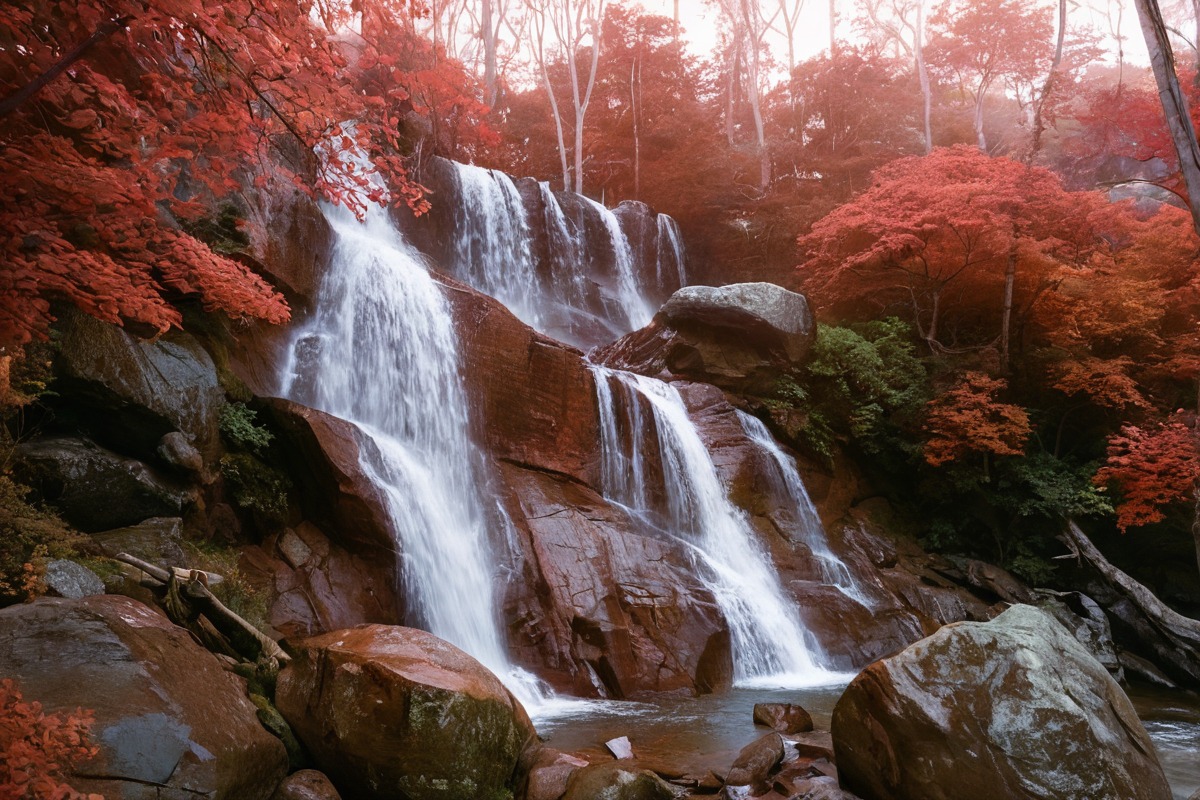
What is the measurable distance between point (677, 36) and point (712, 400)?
2021 cm

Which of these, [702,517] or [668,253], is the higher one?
[668,253]

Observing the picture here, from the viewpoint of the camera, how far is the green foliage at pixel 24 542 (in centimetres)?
442

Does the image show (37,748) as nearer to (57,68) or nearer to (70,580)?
(70,580)

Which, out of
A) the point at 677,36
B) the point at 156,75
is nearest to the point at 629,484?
the point at 156,75

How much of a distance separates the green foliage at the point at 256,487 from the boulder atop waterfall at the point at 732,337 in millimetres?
7935

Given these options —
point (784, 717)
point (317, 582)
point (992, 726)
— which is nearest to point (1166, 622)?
point (784, 717)

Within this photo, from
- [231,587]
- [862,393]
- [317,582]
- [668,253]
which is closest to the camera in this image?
[231,587]

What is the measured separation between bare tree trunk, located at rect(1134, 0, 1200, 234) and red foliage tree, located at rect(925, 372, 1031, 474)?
27.7ft

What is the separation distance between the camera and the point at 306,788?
4176 millimetres

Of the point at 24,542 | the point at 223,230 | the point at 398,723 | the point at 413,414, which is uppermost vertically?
the point at 223,230

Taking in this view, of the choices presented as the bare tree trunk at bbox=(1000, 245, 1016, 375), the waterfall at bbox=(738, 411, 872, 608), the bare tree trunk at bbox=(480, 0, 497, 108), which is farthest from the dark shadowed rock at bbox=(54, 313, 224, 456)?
the bare tree trunk at bbox=(480, 0, 497, 108)

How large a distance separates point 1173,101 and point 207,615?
8.14m

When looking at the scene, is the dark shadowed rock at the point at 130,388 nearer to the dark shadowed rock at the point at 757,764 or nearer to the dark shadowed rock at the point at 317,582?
the dark shadowed rock at the point at 317,582

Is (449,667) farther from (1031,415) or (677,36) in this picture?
(677,36)
